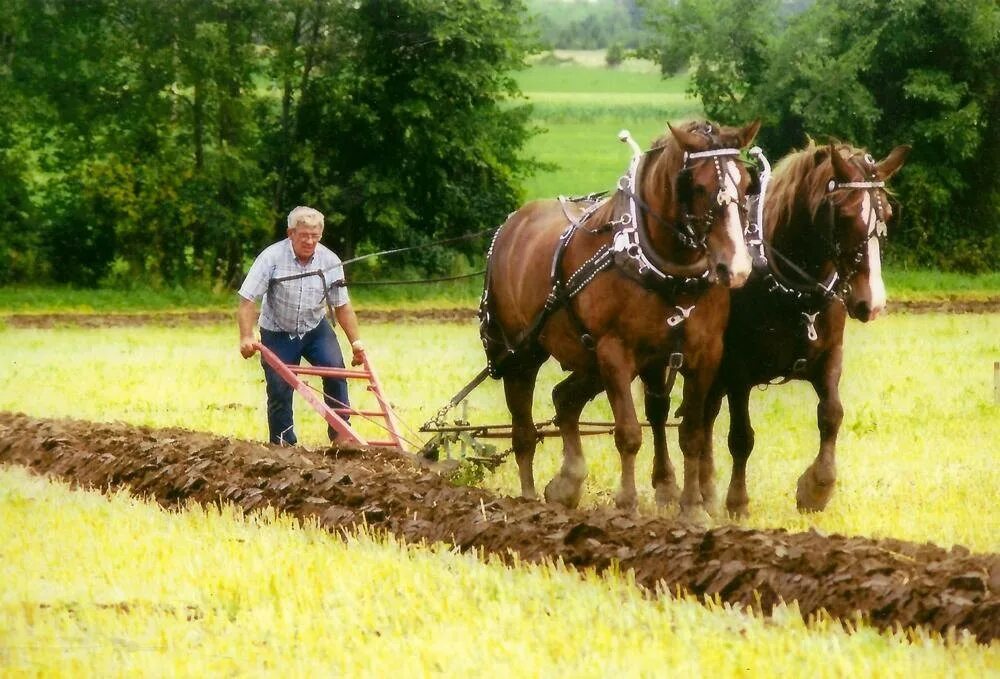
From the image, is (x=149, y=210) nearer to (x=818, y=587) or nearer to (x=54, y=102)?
(x=54, y=102)

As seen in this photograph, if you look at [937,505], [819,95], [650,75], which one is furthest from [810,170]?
[650,75]

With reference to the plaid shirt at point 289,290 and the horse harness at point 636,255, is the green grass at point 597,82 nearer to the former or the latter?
the plaid shirt at point 289,290

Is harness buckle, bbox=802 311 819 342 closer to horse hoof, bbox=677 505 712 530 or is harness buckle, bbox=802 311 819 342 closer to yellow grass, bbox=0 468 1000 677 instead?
horse hoof, bbox=677 505 712 530

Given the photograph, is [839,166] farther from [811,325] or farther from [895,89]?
[895,89]

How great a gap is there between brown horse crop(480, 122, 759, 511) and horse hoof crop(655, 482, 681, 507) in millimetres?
437

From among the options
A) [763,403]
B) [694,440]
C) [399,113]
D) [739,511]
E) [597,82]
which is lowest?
[763,403]

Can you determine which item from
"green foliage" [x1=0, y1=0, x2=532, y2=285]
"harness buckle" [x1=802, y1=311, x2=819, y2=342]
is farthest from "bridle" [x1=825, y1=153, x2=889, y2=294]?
"green foliage" [x1=0, y1=0, x2=532, y2=285]

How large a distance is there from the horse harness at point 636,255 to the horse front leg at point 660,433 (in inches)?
23.4

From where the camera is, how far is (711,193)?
8.23m

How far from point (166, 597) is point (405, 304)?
24.1 metres

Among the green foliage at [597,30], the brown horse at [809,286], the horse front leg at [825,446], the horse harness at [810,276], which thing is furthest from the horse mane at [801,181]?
the green foliage at [597,30]

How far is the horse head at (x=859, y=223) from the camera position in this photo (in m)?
8.66

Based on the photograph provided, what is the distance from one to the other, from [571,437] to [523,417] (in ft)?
2.45

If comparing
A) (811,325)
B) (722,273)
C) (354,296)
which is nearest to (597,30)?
(354,296)
